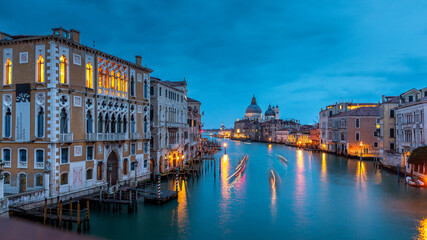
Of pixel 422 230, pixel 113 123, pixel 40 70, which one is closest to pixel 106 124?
pixel 113 123

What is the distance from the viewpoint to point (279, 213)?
1945 cm

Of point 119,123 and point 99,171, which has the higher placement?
point 119,123

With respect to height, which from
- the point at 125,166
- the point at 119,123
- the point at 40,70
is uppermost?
the point at 40,70

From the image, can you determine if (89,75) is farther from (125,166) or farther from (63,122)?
(125,166)

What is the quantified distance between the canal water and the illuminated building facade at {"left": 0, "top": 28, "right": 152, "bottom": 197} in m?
3.12

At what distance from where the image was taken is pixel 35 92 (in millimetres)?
17953

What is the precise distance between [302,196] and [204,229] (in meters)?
10.4

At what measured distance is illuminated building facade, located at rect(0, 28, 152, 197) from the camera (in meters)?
17.7

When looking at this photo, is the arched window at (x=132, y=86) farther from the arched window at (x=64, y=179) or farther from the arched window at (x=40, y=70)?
the arched window at (x=64, y=179)

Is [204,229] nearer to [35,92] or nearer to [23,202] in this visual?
[23,202]

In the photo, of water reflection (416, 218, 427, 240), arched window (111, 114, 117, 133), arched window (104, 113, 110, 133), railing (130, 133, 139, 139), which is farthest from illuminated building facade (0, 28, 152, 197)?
water reflection (416, 218, 427, 240)

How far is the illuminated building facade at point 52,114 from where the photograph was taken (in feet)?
Answer: 58.2

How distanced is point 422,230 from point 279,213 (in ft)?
22.7

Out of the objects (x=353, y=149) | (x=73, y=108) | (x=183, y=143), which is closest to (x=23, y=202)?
(x=73, y=108)
